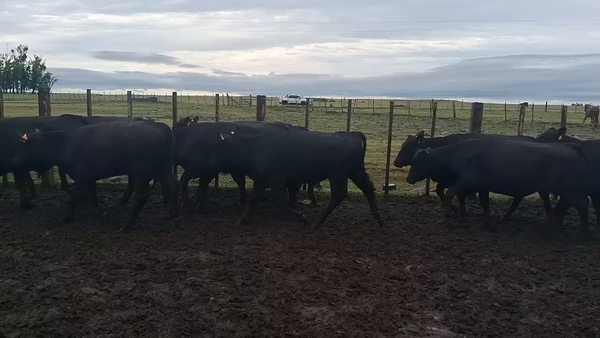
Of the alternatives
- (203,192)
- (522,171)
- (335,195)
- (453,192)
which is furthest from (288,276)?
(522,171)

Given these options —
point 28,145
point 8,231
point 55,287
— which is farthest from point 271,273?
point 28,145

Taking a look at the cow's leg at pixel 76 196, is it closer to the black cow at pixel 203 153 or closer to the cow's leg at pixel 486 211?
the black cow at pixel 203 153

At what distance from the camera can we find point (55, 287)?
588 centimetres

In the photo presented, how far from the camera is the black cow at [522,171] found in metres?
8.71

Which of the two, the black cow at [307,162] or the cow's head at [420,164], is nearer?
the black cow at [307,162]

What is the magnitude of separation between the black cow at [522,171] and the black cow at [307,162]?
1.78 metres

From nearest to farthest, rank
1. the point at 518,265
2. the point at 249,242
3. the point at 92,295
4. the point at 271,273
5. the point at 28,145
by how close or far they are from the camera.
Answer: the point at 92,295 → the point at 271,273 → the point at 518,265 → the point at 249,242 → the point at 28,145

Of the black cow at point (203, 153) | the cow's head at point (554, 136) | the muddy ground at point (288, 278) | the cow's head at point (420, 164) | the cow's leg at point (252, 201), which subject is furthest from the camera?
the cow's head at point (554, 136)

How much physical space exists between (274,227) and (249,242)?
1023mm

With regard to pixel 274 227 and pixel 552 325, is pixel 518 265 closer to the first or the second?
pixel 552 325

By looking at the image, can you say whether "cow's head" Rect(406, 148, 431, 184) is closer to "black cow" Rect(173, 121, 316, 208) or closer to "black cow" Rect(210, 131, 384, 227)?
"black cow" Rect(210, 131, 384, 227)

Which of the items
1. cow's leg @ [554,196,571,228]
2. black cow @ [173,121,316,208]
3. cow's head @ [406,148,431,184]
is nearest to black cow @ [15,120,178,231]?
black cow @ [173,121,316,208]

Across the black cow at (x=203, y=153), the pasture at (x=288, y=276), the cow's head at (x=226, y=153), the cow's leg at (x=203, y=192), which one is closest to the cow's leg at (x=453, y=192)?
the pasture at (x=288, y=276)

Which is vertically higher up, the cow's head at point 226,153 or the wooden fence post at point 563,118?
the wooden fence post at point 563,118
